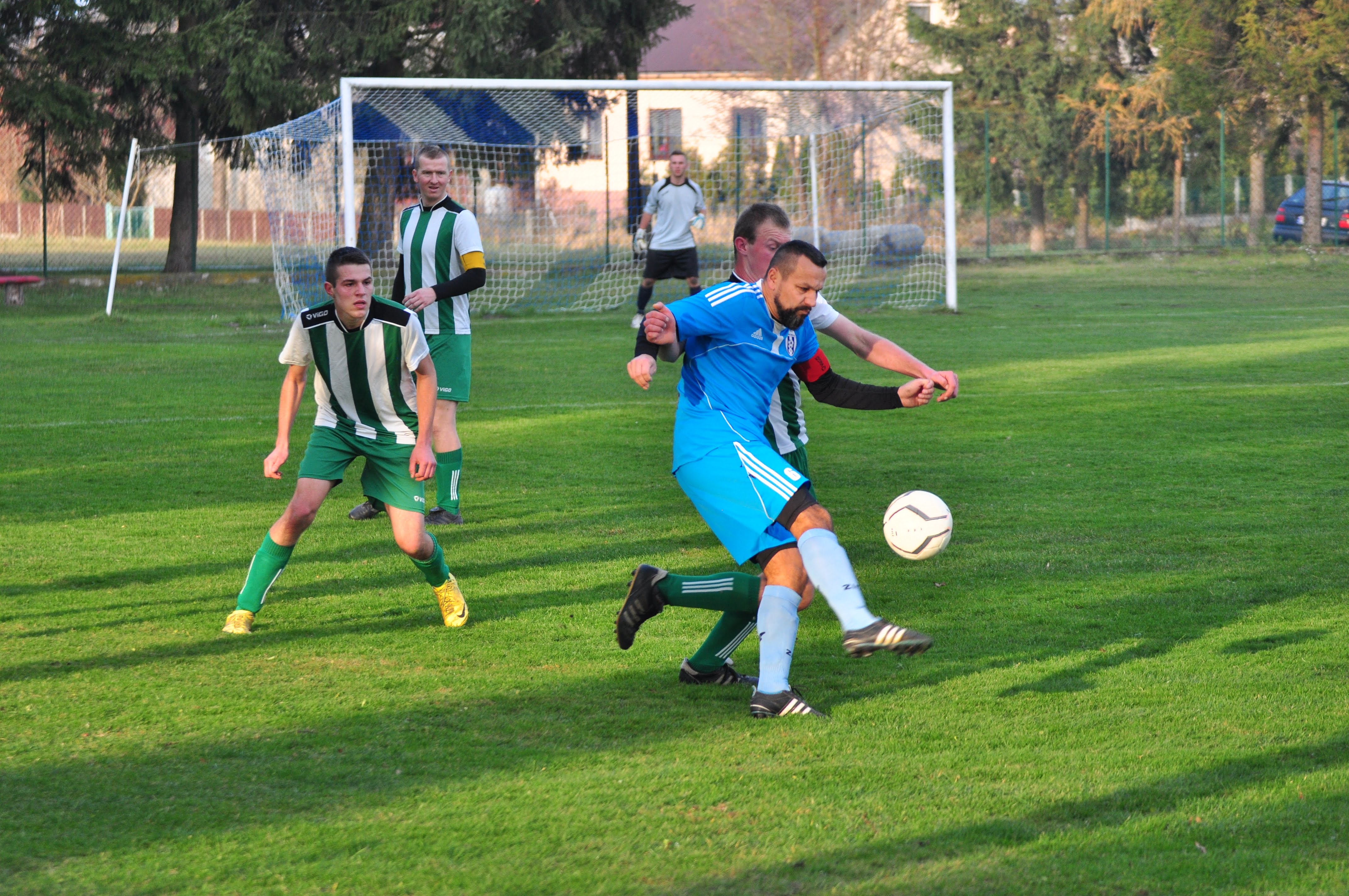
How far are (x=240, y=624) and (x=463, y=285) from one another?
257cm

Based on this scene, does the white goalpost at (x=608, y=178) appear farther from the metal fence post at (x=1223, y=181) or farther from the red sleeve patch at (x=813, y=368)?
the red sleeve patch at (x=813, y=368)

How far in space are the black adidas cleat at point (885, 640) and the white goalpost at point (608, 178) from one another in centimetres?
1462

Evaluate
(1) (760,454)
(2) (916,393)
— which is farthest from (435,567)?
(2) (916,393)

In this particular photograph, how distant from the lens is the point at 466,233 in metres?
7.23

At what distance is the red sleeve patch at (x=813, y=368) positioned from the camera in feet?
14.8

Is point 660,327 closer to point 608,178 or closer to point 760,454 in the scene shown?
point 760,454

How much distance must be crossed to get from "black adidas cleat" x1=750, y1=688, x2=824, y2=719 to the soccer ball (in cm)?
63

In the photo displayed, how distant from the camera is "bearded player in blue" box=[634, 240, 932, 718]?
13.1 ft

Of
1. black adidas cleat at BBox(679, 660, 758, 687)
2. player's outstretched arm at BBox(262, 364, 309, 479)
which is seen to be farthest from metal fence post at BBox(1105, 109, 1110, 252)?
black adidas cleat at BBox(679, 660, 758, 687)

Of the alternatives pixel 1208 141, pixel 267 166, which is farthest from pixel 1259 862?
pixel 1208 141

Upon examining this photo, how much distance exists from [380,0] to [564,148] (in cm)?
446

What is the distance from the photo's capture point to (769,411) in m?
4.48

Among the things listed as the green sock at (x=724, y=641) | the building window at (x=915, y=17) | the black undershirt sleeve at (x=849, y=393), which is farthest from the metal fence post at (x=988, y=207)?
the green sock at (x=724, y=641)

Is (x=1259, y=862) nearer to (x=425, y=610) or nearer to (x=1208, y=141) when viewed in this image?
(x=425, y=610)
